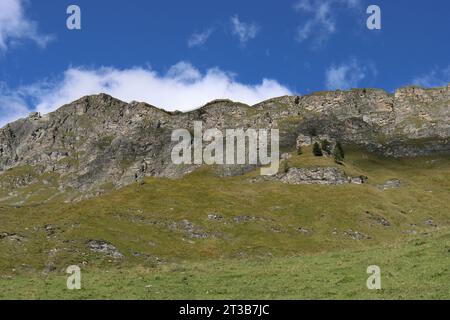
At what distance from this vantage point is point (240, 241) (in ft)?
379

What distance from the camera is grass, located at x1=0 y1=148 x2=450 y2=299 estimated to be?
31516 mm

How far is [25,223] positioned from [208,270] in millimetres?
77372

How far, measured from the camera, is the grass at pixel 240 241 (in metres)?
31.5

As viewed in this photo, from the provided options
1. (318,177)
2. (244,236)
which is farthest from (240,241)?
(318,177)

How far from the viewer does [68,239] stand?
9544cm

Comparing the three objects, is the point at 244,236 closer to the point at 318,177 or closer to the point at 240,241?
the point at 240,241

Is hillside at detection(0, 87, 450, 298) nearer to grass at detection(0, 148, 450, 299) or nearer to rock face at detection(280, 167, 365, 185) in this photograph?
grass at detection(0, 148, 450, 299)

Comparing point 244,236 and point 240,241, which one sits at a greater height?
point 244,236

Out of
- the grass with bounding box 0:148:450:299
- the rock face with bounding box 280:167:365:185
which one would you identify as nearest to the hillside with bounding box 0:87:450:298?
the grass with bounding box 0:148:450:299

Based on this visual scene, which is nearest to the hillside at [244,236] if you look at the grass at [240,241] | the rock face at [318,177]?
the grass at [240,241]

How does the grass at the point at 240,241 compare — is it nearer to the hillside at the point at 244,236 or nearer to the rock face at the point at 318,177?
the hillside at the point at 244,236
